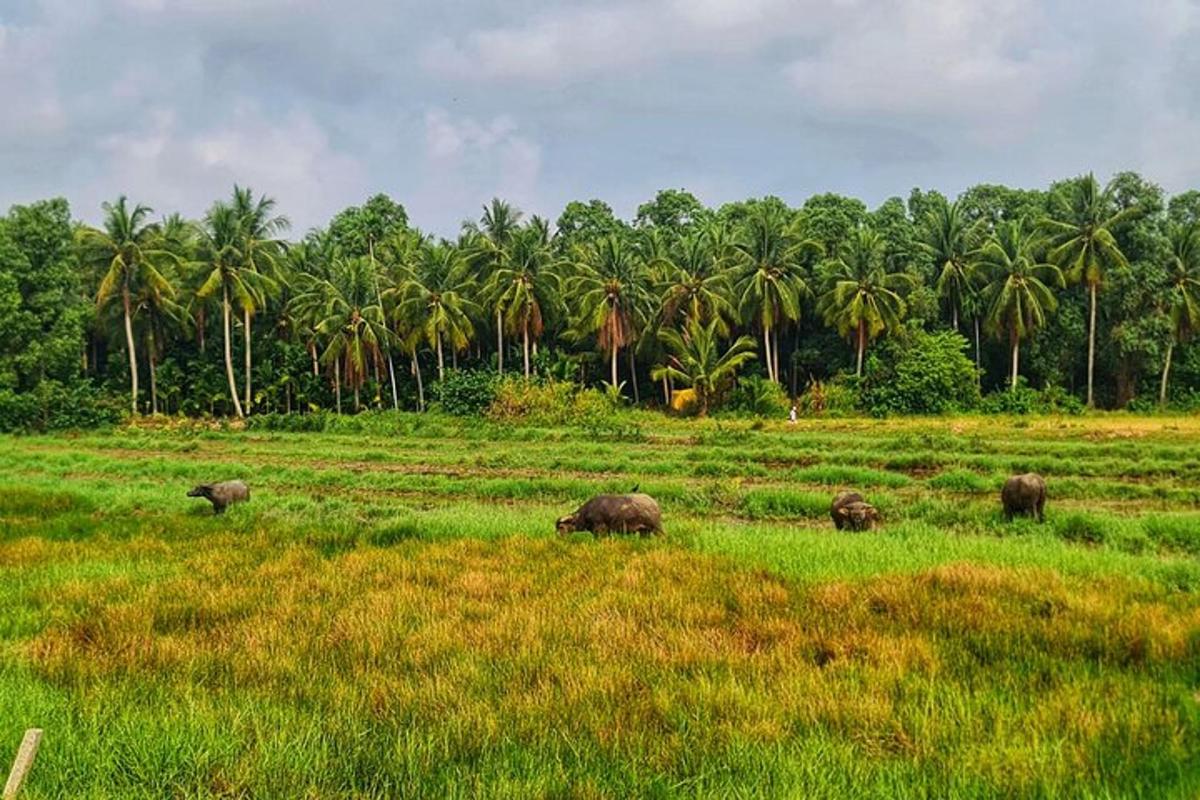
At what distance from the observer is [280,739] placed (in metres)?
4.07

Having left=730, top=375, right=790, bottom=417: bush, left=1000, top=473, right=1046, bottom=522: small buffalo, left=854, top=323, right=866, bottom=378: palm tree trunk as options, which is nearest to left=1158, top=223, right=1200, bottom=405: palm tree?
left=854, top=323, right=866, bottom=378: palm tree trunk

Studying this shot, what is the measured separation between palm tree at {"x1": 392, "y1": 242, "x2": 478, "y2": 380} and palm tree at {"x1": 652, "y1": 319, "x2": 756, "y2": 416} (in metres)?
11.6

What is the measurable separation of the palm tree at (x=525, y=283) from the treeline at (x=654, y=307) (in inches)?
4.9

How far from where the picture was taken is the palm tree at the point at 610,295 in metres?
41.6

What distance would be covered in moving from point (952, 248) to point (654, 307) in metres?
16.9

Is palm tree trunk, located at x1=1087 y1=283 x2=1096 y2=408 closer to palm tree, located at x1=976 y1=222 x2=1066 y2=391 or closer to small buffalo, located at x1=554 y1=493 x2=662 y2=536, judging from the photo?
palm tree, located at x1=976 y1=222 x2=1066 y2=391

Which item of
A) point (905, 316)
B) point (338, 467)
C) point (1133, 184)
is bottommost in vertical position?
point (338, 467)

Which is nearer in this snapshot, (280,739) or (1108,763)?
(1108,763)

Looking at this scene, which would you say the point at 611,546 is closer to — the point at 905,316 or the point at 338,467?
the point at 338,467

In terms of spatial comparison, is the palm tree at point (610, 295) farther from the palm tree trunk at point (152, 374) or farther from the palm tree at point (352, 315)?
the palm tree trunk at point (152, 374)

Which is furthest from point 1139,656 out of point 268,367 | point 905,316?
point 268,367

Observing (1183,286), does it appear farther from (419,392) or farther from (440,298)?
(419,392)

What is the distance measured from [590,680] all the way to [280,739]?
6.00ft

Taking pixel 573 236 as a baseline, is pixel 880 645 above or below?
below
